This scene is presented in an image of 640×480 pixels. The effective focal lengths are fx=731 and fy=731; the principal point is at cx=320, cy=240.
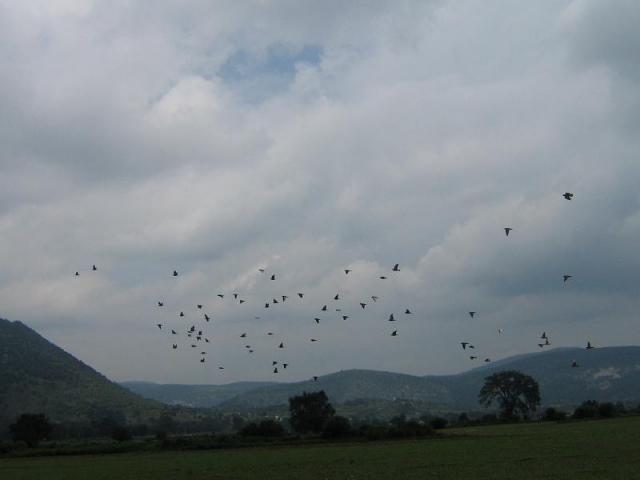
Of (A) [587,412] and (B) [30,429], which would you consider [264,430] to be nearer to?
(B) [30,429]

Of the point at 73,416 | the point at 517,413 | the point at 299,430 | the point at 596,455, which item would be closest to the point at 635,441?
the point at 596,455

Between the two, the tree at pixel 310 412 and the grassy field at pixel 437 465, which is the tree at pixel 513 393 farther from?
the grassy field at pixel 437 465

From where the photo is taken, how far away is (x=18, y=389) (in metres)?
196

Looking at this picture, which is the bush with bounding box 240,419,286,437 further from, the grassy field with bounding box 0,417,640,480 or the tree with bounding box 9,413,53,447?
the grassy field with bounding box 0,417,640,480

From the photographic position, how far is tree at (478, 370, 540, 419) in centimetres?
14088

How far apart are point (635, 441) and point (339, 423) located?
152 ft

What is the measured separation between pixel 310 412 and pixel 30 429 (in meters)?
45.5

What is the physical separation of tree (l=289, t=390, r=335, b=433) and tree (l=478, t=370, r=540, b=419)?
4110 centimetres

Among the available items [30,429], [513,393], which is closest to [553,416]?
[513,393]

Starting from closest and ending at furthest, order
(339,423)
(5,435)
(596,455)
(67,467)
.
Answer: (596,455), (67,467), (339,423), (5,435)

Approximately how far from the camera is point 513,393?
142000 mm

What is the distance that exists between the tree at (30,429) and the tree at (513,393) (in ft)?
260

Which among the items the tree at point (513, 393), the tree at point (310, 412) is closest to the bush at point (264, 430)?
the tree at point (310, 412)

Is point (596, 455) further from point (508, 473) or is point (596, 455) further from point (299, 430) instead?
point (299, 430)
